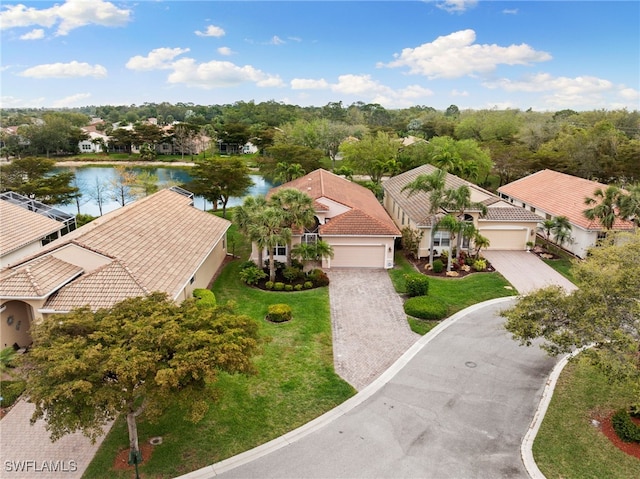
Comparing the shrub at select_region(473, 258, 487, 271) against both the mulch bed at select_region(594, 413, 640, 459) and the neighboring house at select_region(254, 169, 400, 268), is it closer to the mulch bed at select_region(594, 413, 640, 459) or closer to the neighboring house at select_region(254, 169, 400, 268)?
the neighboring house at select_region(254, 169, 400, 268)

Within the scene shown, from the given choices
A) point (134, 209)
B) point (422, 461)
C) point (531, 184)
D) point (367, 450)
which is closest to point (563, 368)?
point (422, 461)

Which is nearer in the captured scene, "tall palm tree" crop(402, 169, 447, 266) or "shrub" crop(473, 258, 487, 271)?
"tall palm tree" crop(402, 169, 447, 266)

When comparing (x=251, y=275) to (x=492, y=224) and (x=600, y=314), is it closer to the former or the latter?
(x=600, y=314)

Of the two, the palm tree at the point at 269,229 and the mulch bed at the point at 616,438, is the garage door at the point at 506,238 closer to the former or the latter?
the palm tree at the point at 269,229

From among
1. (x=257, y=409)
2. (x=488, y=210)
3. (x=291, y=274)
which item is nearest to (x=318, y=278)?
(x=291, y=274)

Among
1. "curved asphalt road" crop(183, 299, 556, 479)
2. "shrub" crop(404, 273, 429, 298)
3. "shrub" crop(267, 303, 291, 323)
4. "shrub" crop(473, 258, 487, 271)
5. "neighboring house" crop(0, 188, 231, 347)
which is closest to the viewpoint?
"curved asphalt road" crop(183, 299, 556, 479)

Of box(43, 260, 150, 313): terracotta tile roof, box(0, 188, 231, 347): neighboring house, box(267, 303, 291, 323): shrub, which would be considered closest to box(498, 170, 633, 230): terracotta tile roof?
box(267, 303, 291, 323): shrub
